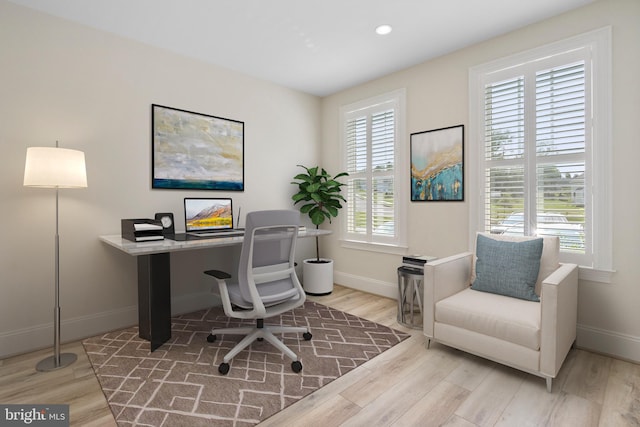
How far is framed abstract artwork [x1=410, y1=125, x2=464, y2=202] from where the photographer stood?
10.5ft

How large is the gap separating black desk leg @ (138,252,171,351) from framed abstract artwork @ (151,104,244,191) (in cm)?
92

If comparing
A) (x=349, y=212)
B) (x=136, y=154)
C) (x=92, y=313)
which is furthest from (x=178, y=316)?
(x=349, y=212)

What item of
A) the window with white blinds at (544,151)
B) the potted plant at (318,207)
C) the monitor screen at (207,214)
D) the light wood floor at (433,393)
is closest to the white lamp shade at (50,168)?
the monitor screen at (207,214)

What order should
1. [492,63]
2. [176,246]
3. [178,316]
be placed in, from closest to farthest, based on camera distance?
[176,246] < [492,63] < [178,316]

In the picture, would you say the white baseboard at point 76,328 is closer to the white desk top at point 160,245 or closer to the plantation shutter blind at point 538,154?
the white desk top at point 160,245

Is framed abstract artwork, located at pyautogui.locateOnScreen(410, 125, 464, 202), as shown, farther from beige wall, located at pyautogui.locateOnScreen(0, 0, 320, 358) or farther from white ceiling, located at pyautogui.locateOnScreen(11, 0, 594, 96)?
beige wall, located at pyautogui.locateOnScreen(0, 0, 320, 358)

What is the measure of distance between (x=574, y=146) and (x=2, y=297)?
15.0 feet

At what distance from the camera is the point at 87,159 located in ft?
9.00

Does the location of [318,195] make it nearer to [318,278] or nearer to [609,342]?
[318,278]

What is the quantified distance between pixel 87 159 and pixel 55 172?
24.3 inches

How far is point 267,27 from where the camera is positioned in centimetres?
277

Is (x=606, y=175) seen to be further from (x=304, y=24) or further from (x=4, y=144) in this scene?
(x=4, y=144)
